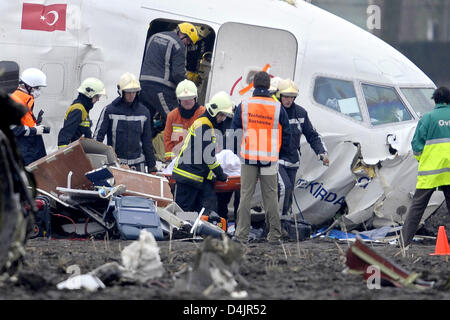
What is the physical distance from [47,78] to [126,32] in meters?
1.11

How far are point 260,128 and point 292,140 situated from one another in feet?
3.40

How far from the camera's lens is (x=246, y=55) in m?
12.6

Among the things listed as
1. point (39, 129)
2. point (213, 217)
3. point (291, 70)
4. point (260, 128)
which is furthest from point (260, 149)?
point (39, 129)

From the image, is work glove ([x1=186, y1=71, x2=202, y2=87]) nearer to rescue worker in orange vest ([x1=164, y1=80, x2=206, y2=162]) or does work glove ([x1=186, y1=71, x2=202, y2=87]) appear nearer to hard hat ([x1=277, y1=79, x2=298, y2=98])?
rescue worker in orange vest ([x1=164, y1=80, x2=206, y2=162])

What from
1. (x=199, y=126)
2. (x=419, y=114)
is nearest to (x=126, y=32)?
(x=199, y=126)

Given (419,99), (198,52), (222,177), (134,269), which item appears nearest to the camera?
(134,269)

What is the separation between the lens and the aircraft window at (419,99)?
12.7 metres

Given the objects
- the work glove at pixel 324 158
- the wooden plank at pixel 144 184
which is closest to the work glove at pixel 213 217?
the wooden plank at pixel 144 184

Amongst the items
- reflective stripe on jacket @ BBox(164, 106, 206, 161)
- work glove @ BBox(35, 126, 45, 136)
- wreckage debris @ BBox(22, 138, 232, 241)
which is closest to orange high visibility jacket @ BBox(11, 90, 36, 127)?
work glove @ BBox(35, 126, 45, 136)

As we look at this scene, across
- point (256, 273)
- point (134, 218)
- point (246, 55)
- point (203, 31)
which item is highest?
point (203, 31)

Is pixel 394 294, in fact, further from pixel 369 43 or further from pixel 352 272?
pixel 369 43

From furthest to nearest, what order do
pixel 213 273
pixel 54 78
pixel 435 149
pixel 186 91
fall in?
pixel 54 78 → pixel 186 91 → pixel 435 149 → pixel 213 273

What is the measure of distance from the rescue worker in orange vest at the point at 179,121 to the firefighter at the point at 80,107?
95cm

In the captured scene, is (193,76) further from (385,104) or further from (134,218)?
(134,218)
